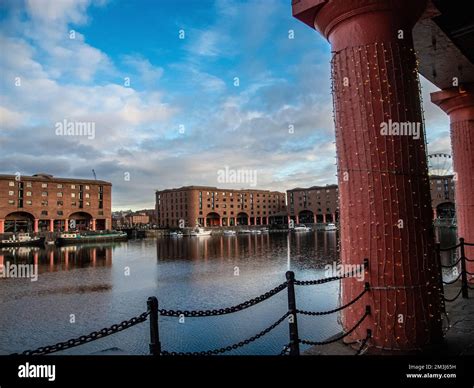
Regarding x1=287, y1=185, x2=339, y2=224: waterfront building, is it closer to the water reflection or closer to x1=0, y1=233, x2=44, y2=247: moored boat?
x1=0, y1=233, x2=44, y2=247: moored boat

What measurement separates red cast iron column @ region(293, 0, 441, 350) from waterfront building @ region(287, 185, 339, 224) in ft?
349

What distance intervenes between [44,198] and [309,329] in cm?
7213

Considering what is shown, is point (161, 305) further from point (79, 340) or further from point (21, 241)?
point (21, 241)

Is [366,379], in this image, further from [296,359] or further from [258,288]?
[258,288]

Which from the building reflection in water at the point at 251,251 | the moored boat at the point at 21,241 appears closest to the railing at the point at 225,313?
the building reflection in water at the point at 251,251

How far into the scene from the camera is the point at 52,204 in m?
70.8

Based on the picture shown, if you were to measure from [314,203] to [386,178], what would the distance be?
112155 mm

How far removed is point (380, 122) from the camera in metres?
4.24

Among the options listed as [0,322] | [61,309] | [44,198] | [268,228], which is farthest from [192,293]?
A: [268,228]

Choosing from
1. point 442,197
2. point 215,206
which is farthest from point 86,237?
point 442,197

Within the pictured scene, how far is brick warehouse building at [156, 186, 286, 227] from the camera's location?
10619cm

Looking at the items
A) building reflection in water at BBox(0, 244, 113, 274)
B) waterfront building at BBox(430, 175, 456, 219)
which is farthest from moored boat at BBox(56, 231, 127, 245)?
waterfront building at BBox(430, 175, 456, 219)

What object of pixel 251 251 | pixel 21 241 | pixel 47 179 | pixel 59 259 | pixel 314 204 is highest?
pixel 47 179

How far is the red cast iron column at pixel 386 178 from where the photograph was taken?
13.7ft
